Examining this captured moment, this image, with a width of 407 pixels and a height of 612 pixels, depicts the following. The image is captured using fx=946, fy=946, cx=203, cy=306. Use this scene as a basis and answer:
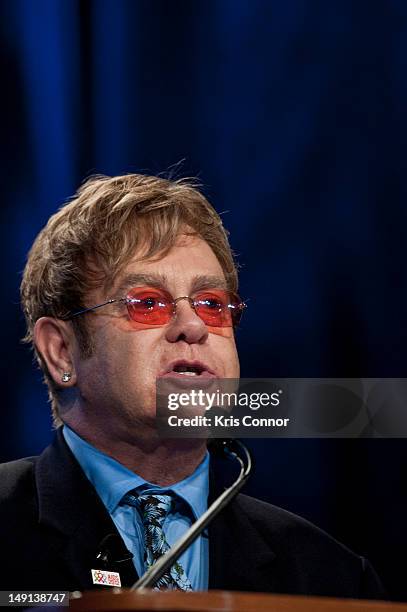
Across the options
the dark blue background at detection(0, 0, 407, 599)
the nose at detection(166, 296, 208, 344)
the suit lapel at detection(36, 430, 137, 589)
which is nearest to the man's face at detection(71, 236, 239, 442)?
the nose at detection(166, 296, 208, 344)

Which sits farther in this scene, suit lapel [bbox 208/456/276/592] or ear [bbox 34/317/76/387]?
ear [bbox 34/317/76/387]

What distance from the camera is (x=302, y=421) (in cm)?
262

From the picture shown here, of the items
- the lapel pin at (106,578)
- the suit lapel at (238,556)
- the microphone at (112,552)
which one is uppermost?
the microphone at (112,552)

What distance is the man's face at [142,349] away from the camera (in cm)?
241

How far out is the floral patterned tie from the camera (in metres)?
2.23

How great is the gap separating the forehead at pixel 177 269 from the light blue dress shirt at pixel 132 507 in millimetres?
462

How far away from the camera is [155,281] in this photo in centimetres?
248

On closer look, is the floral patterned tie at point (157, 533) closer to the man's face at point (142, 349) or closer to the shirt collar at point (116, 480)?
the shirt collar at point (116, 480)

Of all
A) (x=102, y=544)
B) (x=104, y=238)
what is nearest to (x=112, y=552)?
(x=102, y=544)

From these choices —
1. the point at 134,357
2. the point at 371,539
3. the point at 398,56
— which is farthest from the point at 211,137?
the point at 371,539

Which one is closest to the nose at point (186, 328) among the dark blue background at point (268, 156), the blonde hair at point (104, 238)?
the blonde hair at point (104, 238)

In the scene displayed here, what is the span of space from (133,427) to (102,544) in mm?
340

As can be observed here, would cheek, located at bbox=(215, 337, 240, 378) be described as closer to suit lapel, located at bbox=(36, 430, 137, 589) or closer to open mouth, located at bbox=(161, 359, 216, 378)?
open mouth, located at bbox=(161, 359, 216, 378)

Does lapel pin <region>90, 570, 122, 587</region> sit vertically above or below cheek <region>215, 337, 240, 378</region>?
below
